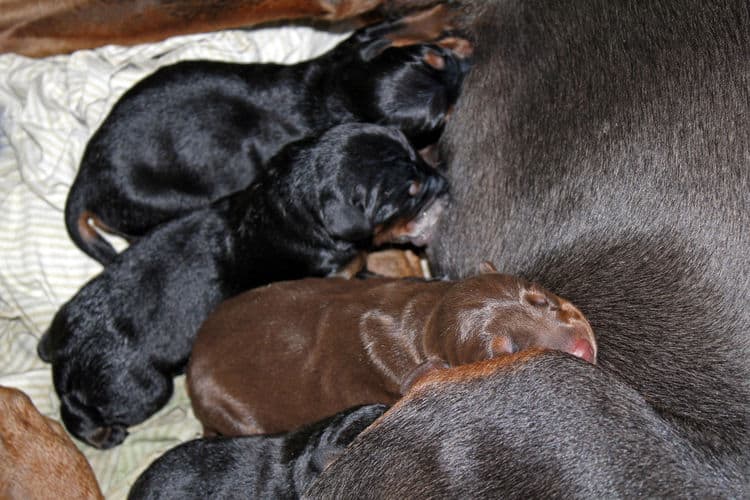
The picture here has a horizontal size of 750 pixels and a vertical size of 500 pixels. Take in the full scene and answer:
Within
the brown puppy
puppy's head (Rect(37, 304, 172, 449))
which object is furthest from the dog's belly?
the brown puppy

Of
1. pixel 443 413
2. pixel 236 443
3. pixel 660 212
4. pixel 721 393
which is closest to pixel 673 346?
pixel 721 393

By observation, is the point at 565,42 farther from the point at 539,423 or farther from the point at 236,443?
the point at 236,443

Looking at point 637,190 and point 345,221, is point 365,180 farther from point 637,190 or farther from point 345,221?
point 637,190

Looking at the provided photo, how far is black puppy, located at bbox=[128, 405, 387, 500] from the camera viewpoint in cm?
285

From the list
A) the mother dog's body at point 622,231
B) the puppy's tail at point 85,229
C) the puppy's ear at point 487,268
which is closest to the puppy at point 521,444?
the mother dog's body at point 622,231

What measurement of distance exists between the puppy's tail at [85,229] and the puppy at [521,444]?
56.8 inches

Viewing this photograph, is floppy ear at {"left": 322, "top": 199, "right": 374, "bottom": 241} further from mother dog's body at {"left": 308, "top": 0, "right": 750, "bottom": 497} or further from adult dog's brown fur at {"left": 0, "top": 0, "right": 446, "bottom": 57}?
adult dog's brown fur at {"left": 0, "top": 0, "right": 446, "bottom": 57}

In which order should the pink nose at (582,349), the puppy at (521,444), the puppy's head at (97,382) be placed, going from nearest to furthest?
1. the puppy at (521,444)
2. the pink nose at (582,349)
3. the puppy's head at (97,382)

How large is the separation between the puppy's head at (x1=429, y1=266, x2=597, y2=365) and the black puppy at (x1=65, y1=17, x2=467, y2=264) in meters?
0.87

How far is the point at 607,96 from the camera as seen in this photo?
10.1 ft

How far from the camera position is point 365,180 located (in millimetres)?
3410

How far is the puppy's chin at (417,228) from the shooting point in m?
3.58

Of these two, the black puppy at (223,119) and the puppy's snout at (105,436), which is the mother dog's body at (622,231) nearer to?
the black puppy at (223,119)

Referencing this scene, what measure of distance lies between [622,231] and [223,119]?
1484 mm
